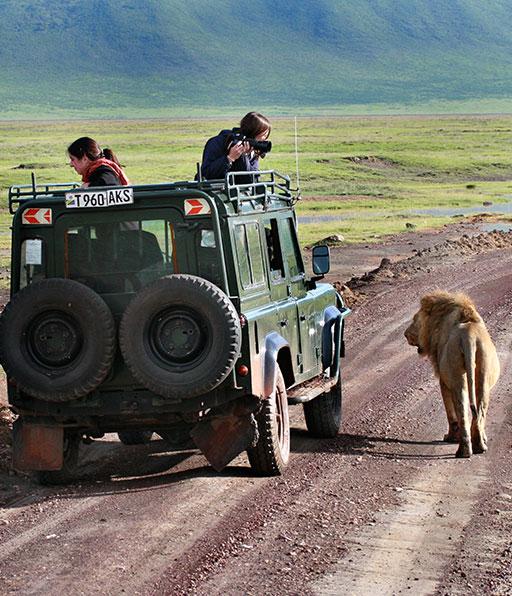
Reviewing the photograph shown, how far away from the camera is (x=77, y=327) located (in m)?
7.43

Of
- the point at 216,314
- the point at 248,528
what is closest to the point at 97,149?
the point at 216,314

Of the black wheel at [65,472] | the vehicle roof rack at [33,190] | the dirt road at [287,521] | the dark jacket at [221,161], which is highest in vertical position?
the dark jacket at [221,161]

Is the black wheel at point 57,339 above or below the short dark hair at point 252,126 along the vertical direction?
below

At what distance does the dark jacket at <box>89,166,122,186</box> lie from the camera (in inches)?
331

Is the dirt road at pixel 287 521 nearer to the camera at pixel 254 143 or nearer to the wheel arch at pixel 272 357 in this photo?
the wheel arch at pixel 272 357

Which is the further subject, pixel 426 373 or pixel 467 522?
pixel 426 373

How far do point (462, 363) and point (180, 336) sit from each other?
9.61 feet

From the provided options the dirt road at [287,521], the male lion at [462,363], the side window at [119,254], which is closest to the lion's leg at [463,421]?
the male lion at [462,363]

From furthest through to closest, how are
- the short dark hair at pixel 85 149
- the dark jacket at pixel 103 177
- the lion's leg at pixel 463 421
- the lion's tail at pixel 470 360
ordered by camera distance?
1. the lion's tail at pixel 470 360
2. the lion's leg at pixel 463 421
3. the short dark hair at pixel 85 149
4. the dark jacket at pixel 103 177

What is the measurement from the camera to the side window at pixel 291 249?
30.0 feet

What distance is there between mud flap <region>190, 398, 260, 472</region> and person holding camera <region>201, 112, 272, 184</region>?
229 cm

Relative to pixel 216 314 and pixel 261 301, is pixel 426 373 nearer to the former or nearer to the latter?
pixel 261 301

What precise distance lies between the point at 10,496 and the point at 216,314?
230 cm

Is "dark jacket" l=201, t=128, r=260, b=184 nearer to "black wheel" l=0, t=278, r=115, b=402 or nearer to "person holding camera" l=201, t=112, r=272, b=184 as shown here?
"person holding camera" l=201, t=112, r=272, b=184
